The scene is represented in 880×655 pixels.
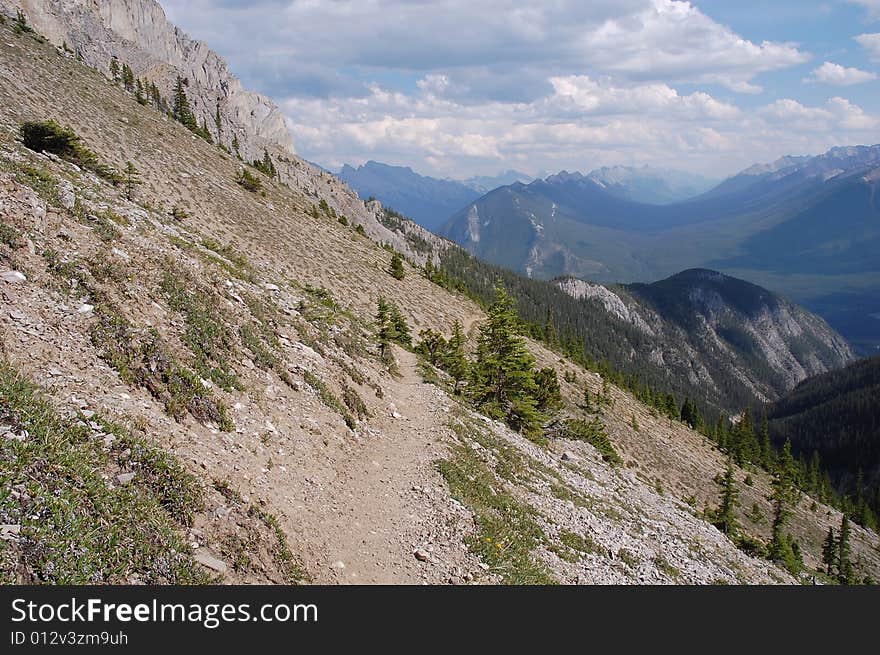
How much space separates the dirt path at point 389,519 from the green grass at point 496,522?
1.76 ft

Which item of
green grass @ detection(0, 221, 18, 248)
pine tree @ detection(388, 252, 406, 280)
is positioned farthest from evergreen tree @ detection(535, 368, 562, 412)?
pine tree @ detection(388, 252, 406, 280)

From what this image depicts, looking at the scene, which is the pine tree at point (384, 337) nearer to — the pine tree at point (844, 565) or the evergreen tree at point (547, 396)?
the evergreen tree at point (547, 396)

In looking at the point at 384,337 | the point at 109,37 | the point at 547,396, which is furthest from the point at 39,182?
the point at 109,37

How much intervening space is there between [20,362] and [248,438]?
18.4 feet

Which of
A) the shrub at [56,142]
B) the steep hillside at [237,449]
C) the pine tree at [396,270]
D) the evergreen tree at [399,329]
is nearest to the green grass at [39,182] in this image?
the steep hillside at [237,449]

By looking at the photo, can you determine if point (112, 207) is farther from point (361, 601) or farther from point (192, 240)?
point (361, 601)

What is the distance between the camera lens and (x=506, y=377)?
33.7 metres

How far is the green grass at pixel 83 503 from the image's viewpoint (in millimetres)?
7117

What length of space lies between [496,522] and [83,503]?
1188 cm

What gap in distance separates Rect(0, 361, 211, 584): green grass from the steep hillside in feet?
0.11

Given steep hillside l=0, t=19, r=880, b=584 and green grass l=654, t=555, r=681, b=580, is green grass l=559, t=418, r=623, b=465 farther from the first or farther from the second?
green grass l=654, t=555, r=681, b=580

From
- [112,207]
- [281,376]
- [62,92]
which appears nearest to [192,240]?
[112,207]

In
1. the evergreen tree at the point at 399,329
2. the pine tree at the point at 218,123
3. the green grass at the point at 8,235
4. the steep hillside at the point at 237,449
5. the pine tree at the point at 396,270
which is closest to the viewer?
the steep hillside at the point at 237,449

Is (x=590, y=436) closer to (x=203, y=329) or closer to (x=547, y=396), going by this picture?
(x=547, y=396)
